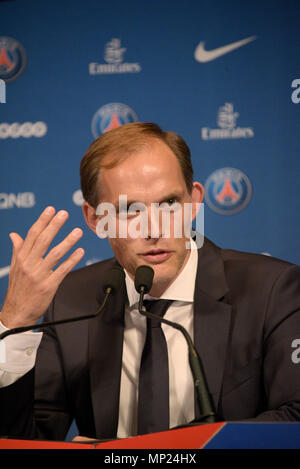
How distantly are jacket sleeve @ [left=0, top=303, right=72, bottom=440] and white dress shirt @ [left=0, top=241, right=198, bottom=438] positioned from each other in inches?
1.9

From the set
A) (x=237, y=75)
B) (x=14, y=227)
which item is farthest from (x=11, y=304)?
(x=237, y=75)

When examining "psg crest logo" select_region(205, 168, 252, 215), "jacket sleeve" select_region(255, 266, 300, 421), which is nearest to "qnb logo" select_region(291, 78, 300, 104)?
"psg crest logo" select_region(205, 168, 252, 215)

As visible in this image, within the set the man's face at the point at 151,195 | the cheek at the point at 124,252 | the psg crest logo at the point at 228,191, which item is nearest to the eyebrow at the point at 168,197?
the man's face at the point at 151,195

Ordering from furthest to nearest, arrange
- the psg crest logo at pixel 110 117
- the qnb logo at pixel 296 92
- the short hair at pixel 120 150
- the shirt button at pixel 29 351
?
the psg crest logo at pixel 110 117, the qnb logo at pixel 296 92, the short hair at pixel 120 150, the shirt button at pixel 29 351

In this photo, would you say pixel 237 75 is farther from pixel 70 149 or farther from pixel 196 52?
pixel 70 149

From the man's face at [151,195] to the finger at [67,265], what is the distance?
0.98 feet

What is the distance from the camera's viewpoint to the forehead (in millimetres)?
1557

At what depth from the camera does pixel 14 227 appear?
2340 millimetres

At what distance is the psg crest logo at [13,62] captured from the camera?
2367 millimetres

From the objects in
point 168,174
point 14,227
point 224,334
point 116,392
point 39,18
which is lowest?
point 116,392

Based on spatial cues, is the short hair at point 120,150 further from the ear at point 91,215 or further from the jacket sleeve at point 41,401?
the jacket sleeve at point 41,401

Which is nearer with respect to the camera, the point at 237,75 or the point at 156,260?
the point at 156,260

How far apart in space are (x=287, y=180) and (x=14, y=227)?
4.04ft

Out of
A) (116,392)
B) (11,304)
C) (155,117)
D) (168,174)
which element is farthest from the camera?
(155,117)
